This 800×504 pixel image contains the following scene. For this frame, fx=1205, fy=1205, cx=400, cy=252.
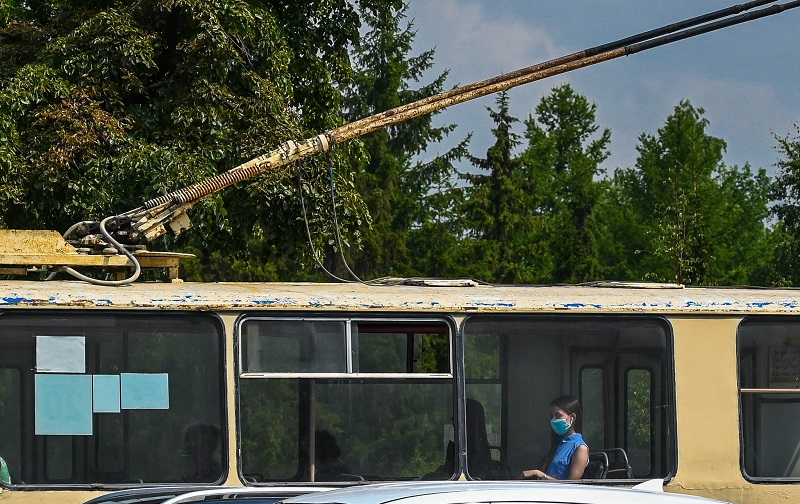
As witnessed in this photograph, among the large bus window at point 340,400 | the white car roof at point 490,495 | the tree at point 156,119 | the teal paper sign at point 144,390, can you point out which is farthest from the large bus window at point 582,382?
the tree at point 156,119

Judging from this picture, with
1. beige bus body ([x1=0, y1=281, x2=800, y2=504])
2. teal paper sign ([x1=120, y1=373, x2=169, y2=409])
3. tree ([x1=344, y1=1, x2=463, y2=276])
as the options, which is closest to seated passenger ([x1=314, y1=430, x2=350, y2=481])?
beige bus body ([x1=0, y1=281, x2=800, y2=504])

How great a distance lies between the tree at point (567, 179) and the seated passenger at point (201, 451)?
110ft

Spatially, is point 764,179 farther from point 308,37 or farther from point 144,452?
point 144,452

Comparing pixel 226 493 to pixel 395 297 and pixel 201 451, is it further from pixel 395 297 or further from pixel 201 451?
pixel 395 297

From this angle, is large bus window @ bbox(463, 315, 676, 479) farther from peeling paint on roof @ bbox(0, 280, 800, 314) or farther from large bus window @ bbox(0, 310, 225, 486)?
large bus window @ bbox(0, 310, 225, 486)

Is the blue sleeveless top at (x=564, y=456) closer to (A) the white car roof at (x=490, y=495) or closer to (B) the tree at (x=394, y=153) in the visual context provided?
(A) the white car roof at (x=490, y=495)

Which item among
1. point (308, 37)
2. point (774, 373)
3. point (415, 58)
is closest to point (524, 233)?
point (415, 58)

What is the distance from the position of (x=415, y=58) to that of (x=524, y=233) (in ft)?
24.1

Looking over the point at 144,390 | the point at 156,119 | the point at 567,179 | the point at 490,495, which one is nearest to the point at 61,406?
the point at 144,390

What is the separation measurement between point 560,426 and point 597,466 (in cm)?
40

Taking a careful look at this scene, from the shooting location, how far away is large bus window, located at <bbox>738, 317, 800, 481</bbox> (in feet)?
29.0

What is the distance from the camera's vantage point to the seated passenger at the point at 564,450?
8.52 meters

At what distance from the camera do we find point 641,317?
8.74 metres

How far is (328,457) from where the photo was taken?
8.18m
